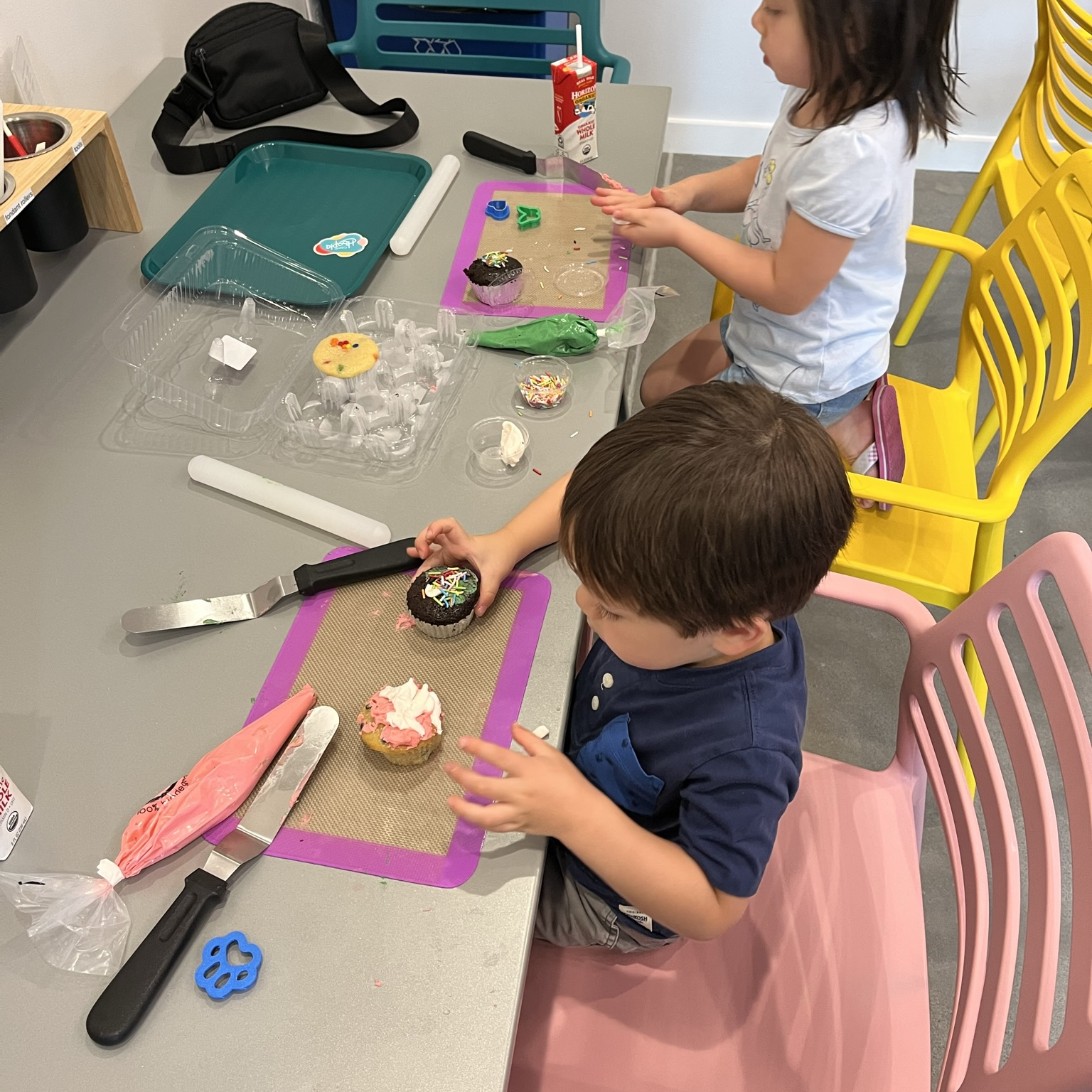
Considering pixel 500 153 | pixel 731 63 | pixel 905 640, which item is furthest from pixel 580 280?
pixel 731 63

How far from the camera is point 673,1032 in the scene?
81 centimetres

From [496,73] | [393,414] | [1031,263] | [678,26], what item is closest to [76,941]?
[393,414]

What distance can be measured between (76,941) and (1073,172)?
1.35m

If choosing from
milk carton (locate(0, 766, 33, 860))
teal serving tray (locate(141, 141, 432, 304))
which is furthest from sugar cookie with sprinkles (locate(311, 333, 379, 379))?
milk carton (locate(0, 766, 33, 860))

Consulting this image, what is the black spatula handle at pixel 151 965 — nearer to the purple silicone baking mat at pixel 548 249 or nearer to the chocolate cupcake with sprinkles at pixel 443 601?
the chocolate cupcake with sprinkles at pixel 443 601

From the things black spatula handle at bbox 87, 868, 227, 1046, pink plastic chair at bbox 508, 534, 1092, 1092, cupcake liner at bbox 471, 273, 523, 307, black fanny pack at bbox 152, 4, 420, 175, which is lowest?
pink plastic chair at bbox 508, 534, 1092, 1092

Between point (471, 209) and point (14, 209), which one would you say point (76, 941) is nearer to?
point (14, 209)

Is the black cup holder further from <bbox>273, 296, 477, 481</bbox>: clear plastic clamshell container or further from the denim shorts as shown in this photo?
the denim shorts

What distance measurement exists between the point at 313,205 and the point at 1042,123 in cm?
147

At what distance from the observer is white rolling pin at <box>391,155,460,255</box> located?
3.98 feet

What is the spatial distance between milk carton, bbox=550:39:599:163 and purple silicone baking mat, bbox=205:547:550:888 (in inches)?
28.9

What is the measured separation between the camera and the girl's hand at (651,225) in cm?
115

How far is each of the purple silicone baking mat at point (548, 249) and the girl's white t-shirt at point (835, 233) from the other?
8.6 inches

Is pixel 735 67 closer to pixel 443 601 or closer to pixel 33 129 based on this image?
pixel 33 129
